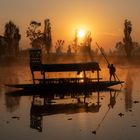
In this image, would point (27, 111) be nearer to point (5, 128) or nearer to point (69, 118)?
point (69, 118)

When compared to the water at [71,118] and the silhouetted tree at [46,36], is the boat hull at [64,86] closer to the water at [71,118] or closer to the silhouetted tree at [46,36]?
the water at [71,118]

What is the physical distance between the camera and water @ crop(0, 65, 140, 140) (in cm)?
2025

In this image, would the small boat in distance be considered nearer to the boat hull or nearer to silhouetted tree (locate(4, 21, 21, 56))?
the boat hull

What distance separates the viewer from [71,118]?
24391mm

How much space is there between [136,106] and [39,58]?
49.3ft

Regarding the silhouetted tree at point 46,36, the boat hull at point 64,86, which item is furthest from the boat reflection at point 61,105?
the silhouetted tree at point 46,36

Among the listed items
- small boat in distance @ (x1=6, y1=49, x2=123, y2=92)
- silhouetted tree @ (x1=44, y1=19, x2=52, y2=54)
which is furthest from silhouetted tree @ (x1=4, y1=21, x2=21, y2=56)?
small boat in distance @ (x1=6, y1=49, x2=123, y2=92)

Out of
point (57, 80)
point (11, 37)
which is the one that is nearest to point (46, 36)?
point (11, 37)

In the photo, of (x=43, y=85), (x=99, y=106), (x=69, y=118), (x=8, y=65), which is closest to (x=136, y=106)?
(x=99, y=106)

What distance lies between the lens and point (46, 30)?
13300cm

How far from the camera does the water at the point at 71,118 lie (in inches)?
797

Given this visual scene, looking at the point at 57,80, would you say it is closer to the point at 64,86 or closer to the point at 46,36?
the point at 64,86

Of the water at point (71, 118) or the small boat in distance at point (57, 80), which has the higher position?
the small boat in distance at point (57, 80)

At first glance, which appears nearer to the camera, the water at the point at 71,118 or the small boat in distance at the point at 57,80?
the water at the point at 71,118
